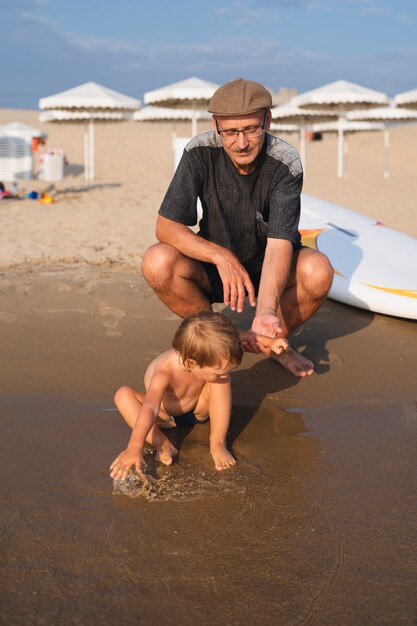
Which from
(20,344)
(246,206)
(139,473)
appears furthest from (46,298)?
(139,473)

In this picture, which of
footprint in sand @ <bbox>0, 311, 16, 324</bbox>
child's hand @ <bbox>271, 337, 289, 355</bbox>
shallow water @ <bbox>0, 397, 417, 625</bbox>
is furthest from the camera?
footprint in sand @ <bbox>0, 311, 16, 324</bbox>

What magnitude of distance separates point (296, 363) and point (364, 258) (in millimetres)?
1864

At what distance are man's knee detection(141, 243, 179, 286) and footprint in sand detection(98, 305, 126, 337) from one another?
70cm

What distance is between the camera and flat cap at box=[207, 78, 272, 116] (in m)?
2.63

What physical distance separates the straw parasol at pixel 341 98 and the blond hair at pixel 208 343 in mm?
15215

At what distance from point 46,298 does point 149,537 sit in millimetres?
2796

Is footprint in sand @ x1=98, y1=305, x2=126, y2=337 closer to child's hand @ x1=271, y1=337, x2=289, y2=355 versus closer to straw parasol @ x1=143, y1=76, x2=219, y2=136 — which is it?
child's hand @ x1=271, y1=337, x2=289, y2=355

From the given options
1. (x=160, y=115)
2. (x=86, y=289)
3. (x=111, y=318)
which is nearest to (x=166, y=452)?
(x=111, y=318)

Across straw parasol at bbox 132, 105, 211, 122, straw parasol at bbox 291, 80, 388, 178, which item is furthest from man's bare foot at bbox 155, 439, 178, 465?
straw parasol at bbox 132, 105, 211, 122

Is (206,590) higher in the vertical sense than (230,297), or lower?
lower

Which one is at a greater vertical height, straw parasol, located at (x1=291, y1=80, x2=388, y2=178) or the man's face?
straw parasol, located at (x1=291, y1=80, x2=388, y2=178)

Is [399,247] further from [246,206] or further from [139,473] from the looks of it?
[139,473]

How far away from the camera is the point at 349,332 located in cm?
388

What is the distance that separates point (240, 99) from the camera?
263cm
